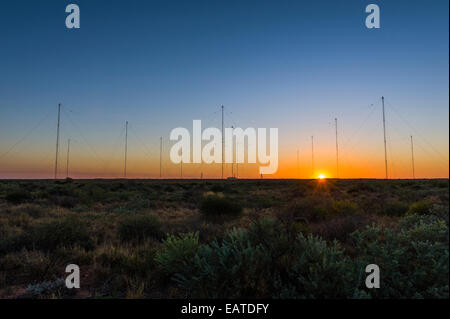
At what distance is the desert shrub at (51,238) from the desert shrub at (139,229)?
1.14 metres

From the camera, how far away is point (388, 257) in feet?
13.3

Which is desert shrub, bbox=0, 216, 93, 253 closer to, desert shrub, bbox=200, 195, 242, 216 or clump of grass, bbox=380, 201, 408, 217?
desert shrub, bbox=200, 195, 242, 216

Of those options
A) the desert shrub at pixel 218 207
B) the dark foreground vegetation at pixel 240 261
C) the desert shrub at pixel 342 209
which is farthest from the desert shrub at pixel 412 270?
the desert shrub at pixel 218 207

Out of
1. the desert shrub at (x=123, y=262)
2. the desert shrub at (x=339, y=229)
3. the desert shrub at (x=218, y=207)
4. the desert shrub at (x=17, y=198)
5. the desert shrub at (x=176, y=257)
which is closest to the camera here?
the desert shrub at (x=176, y=257)

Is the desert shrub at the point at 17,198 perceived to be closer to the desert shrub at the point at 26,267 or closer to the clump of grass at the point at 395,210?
the desert shrub at the point at 26,267

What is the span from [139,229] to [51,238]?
2.61 m

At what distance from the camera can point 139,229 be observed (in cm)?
939

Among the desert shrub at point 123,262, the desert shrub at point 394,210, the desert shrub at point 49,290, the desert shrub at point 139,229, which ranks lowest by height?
the desert shrub at point 49,290

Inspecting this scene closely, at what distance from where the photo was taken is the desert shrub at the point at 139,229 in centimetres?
920

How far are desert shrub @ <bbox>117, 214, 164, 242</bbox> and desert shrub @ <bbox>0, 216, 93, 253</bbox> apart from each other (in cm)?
114

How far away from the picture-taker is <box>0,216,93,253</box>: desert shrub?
25.6 feet

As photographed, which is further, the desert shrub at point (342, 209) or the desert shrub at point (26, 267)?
the desert shrub at point (342, 209)
